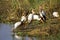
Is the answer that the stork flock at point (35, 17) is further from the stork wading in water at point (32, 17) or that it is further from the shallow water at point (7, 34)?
the shallow water at point (7, 34)

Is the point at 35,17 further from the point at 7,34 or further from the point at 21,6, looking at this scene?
the point at 21,6

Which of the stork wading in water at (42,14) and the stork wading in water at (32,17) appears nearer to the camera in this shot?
the stork wading in water at (42,14)

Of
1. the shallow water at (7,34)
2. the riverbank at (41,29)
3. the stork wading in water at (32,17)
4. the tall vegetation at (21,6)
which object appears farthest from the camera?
the tall vegetation at (21,6)

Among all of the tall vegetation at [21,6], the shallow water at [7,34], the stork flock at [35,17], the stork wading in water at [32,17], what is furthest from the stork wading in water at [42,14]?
the shallow water at [7,34]

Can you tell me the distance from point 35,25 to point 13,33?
A: 1.12 meters

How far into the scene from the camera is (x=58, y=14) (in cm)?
1803

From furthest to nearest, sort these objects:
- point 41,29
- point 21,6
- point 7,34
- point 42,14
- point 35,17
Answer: point 21,6 < point 42,14 < point 35,17 < point 7,34 < point 41,29

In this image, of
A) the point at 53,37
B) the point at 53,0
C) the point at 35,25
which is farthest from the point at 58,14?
the point at 53,37

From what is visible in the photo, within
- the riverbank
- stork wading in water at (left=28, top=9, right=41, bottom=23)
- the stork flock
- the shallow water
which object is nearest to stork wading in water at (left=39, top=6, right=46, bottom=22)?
the stork flock

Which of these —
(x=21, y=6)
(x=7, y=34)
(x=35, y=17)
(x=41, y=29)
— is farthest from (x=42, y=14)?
(x=7, y=34)

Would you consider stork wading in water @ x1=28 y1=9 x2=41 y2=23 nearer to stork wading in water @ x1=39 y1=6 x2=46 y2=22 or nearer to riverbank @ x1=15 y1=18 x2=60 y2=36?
stork wading in water @ x1=39 y1=6 x2=46 y2=22

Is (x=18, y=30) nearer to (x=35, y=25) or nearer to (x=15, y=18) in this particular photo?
(x=35, y=25)

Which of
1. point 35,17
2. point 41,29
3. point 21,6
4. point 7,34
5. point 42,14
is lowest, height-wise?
point 7,34

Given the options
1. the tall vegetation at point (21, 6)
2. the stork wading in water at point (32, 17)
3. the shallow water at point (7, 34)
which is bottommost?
the shallow water at point (7, 34)
